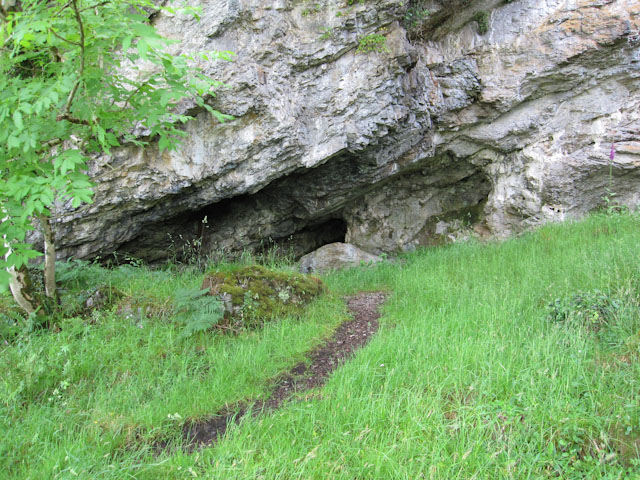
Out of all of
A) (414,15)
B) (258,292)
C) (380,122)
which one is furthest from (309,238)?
(258,292)

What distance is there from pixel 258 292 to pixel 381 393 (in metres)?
2.43

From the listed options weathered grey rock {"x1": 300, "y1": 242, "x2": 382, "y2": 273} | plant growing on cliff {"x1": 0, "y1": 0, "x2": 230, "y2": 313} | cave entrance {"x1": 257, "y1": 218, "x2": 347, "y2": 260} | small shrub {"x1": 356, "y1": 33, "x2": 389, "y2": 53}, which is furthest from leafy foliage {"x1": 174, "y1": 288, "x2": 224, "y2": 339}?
small shrub {"x1": 356, "y1": 33, "x2": 389, "y2": 53}

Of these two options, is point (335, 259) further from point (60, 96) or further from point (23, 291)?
point (60, 96)

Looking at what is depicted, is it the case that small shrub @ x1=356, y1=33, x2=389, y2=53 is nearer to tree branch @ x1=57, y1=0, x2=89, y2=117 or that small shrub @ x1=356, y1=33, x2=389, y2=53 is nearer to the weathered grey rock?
the weathered grey rock

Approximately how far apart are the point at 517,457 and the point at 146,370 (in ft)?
10.2

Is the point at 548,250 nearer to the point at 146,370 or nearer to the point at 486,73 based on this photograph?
the point at 486,73

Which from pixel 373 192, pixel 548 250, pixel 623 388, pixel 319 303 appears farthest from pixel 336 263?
pixel 623 388

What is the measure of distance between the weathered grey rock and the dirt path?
2.95 meters

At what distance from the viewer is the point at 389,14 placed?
7094 millimetres

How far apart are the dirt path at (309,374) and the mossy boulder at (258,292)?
711 mm

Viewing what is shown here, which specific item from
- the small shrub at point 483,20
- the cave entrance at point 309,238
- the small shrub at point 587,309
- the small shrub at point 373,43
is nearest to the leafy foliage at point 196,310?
the small shrub at point 587,309

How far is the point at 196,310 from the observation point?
4.48m

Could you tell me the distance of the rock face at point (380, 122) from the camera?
6688 mm

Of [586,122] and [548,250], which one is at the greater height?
[586,122]
